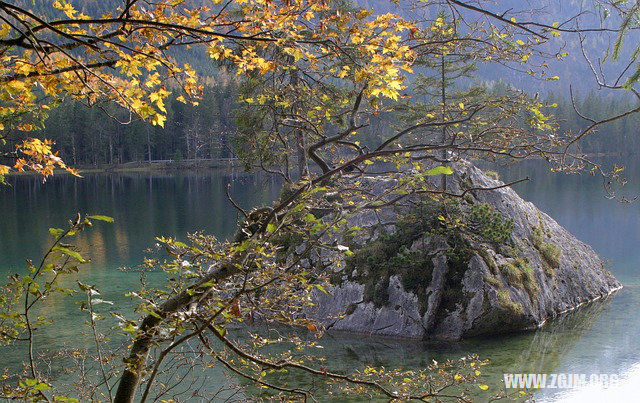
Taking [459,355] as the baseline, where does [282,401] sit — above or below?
above

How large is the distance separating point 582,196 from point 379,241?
22.7 m

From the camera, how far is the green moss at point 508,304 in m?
10.2

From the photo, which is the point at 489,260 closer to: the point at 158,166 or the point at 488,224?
the point at 488,224

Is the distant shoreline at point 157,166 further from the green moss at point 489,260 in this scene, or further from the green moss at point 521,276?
the green moss at point 489,260

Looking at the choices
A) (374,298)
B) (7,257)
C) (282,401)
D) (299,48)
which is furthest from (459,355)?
(7,257)

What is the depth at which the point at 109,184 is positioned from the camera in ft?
157

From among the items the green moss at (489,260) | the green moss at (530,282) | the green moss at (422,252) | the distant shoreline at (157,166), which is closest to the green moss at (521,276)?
the green moss at (530,282)

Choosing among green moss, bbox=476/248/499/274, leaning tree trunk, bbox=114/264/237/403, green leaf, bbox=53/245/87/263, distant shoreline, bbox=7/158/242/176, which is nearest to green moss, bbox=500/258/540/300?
green moss, bbox=476/248/499/274

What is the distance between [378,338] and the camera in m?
10.1

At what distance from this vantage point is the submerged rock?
33.4 ft

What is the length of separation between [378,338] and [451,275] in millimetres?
1648

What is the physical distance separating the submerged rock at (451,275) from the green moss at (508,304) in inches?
0.8

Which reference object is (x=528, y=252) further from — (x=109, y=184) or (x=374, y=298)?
(x=109, y=184)

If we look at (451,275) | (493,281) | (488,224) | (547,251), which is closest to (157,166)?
(547,251)
